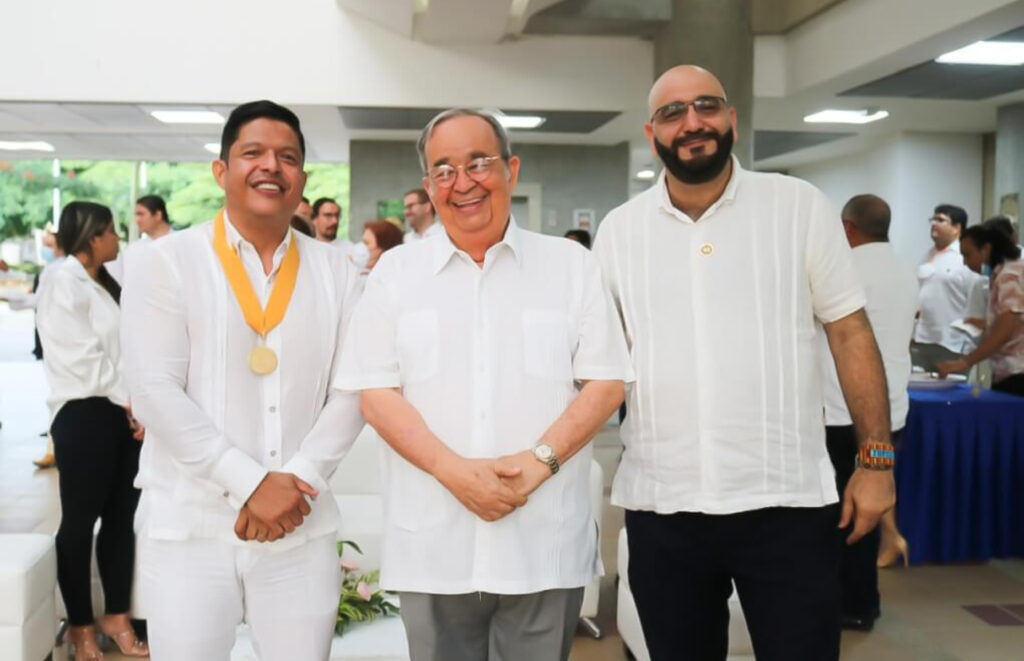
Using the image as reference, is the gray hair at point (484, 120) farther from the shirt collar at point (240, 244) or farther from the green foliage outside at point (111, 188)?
the green foliage outside at point (111, 188)

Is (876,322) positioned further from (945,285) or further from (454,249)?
(945,285)

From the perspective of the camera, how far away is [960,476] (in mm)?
5562

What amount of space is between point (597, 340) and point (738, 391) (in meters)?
0.41

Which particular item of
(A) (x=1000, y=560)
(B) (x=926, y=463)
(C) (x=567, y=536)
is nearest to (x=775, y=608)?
(C) (x=567, y=536)

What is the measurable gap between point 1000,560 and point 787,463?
13.9ft

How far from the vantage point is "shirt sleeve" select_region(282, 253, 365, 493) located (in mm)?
2170

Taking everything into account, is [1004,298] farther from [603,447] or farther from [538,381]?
[538,381]

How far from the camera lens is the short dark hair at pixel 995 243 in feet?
21.4

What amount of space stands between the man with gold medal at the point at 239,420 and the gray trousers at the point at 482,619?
0.28 metres

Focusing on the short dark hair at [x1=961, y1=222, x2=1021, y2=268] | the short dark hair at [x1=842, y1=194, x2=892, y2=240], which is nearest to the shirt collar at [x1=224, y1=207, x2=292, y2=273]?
the short dark hair at [x1=842, y1=194, x2=892, y2=240]

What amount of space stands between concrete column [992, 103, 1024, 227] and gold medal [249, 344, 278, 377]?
32.8ft

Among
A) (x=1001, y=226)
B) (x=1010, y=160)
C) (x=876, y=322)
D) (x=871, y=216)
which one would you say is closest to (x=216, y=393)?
(x=876, y=322)

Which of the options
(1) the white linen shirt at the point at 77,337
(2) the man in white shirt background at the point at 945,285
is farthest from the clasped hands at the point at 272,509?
(2) the man in white shirt background at the point at 945,285

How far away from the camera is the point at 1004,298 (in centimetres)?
588
